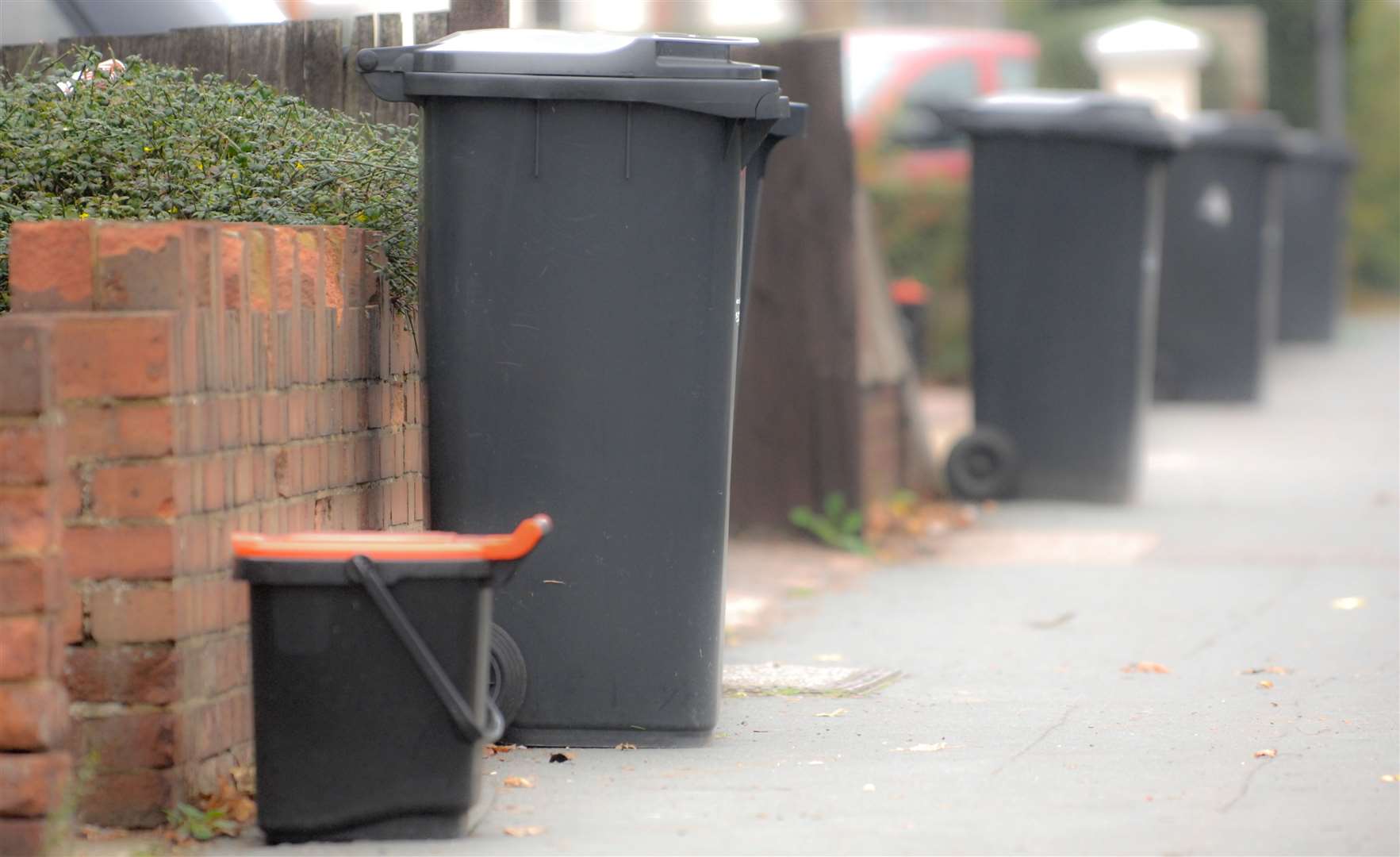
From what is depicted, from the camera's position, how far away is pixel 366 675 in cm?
394

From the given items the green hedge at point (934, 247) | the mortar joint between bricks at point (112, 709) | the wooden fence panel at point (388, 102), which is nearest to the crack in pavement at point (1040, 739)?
the mortar joint between bricks at point (112, 709)

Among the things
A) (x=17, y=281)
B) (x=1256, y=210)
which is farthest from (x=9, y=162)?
(x=1256, y=210)

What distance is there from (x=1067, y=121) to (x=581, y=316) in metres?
5.69

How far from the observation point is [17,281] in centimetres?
402

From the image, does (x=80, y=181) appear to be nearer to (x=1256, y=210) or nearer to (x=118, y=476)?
(x=118, y=476)

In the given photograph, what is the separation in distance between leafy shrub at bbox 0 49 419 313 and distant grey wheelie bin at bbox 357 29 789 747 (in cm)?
41

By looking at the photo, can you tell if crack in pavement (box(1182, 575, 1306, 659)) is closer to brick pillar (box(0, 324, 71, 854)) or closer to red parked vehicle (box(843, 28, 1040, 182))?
brick pillar (box(0, 324, 71, 854))

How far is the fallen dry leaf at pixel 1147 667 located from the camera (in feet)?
20.0

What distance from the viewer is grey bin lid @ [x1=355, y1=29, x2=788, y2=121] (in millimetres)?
4676

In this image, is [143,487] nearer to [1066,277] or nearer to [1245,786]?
[1245,786]

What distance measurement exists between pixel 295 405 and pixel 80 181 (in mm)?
772

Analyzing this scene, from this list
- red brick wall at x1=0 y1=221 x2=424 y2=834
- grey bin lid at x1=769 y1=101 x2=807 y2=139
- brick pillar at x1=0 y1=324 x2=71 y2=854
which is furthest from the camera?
grey bin lid at x1=769 y1=101 x2=807 y2=139

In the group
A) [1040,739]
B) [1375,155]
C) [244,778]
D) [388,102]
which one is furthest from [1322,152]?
[244,778]

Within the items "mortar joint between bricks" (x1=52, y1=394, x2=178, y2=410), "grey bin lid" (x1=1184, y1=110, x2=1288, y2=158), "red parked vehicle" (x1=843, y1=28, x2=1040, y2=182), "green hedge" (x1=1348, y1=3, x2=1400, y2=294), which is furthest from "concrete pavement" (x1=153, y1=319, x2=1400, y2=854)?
"green hedge" (x1=1348, y1=3, x2=1400, y2=294)
